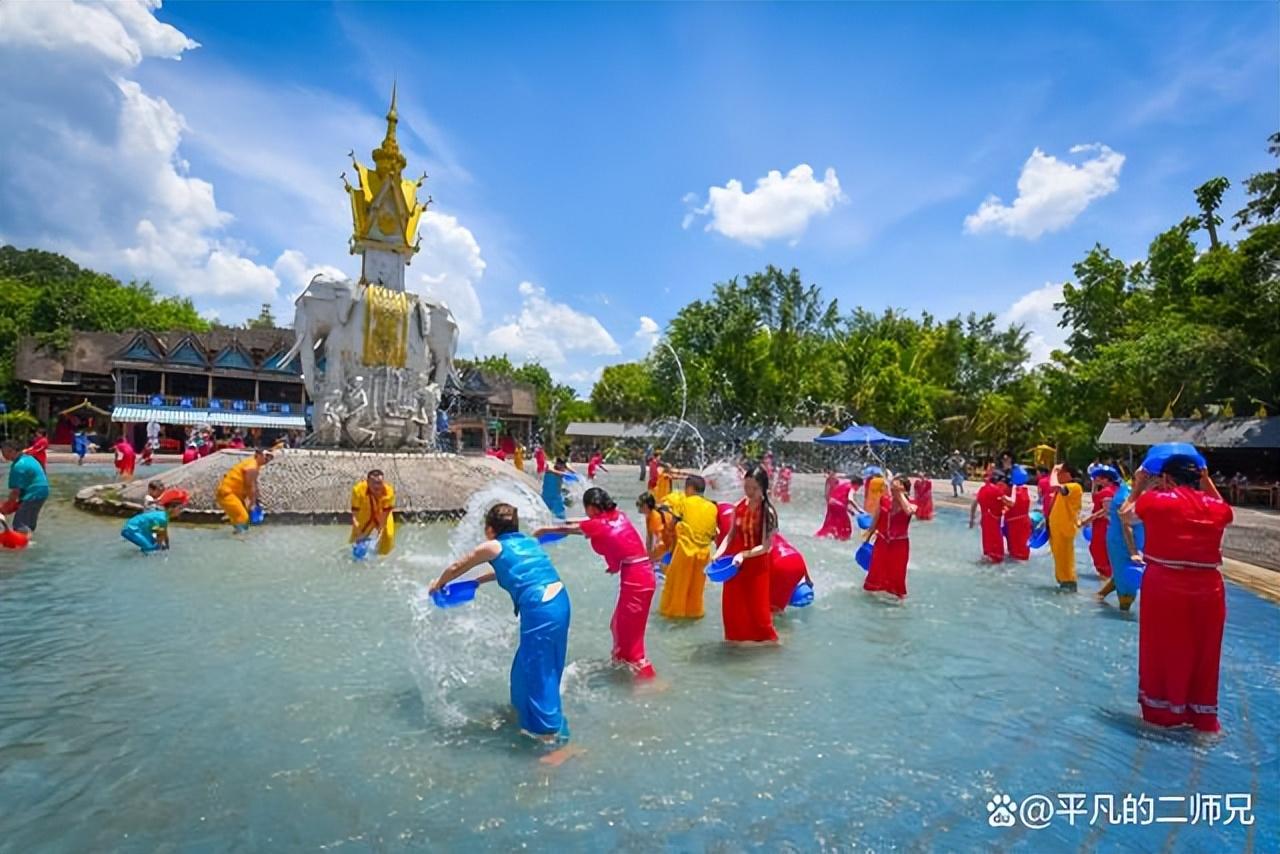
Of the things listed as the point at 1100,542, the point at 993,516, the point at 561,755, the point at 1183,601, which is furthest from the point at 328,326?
the point at 1183,601

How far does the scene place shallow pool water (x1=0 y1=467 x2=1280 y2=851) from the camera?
12.7 ft

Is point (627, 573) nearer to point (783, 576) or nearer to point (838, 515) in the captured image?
point (783, 576)

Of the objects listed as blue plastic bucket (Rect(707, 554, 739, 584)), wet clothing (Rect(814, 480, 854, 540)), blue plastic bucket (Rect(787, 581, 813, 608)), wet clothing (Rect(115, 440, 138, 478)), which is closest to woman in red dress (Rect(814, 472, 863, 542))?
wet clothing (Rect(814, 480, 854, 540))

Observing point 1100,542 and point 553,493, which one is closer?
point 1100,542

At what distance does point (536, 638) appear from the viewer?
468 cm

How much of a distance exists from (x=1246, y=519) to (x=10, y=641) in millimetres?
26331

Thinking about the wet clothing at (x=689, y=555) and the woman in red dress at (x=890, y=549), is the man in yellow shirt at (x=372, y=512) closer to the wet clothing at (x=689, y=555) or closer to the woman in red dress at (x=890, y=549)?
the wet clothing at (x=689, y=555)

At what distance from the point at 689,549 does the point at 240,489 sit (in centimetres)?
936

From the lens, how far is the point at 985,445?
47219 mm

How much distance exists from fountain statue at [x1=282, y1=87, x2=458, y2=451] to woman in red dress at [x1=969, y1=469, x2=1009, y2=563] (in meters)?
13.4

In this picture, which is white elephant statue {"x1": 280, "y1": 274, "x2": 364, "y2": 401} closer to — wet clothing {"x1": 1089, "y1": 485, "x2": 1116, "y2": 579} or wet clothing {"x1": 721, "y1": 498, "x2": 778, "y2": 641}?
wet clothing {"x1": 721, "y1": 498, "x2": 778, "y2": 641}

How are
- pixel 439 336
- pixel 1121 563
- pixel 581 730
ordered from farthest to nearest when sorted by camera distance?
pixel 439 336
pixel 1121 563
pixel 581 730

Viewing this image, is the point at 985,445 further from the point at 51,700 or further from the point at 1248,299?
the point at 51,700

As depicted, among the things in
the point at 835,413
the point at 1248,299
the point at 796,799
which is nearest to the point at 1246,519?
the point at 1248,299
